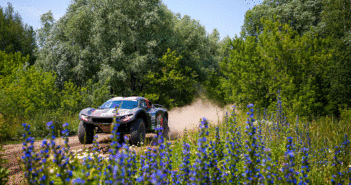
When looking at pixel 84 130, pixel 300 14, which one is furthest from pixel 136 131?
pixel 300 14

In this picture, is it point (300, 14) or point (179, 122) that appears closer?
point (179, 122)

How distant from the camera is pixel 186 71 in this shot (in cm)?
2161

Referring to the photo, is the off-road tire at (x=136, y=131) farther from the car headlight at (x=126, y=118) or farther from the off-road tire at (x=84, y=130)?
the off-road tire at (x=84, y=130)

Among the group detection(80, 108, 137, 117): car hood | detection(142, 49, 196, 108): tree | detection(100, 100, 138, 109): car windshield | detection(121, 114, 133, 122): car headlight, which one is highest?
detection(142, 49, 196, 108): tree

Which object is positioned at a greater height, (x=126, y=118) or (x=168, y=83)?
(x=168, y=83)

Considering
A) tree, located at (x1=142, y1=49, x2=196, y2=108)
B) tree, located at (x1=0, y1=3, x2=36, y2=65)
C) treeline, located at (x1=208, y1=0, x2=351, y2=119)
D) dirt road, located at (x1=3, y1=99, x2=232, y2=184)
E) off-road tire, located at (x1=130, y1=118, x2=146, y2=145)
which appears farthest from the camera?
tree, located at (x1=0, y1=3, x2=36, y2=65)

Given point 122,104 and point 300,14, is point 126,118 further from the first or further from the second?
point 300,14

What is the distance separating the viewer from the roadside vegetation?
6.63 m

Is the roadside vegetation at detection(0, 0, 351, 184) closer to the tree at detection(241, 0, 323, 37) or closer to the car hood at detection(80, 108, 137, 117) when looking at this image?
the tree at detection(241, 0, 323, 37)

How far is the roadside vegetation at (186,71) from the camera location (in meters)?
6.63

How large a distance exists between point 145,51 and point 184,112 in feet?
22.4

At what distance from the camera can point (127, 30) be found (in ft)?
60.6

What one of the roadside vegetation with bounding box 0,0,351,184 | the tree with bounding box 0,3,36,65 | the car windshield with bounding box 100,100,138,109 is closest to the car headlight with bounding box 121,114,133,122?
the car windshield with bounding box 100,100,138,109

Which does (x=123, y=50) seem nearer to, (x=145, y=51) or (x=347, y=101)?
(x=145, y=51)
